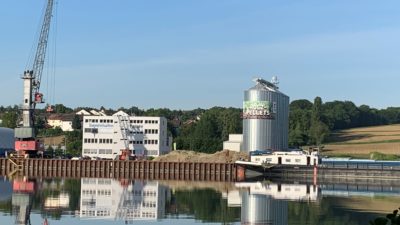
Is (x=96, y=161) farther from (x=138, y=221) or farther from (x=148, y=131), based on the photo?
(x=138, y=221)

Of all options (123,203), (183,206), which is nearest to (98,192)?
(123,203)

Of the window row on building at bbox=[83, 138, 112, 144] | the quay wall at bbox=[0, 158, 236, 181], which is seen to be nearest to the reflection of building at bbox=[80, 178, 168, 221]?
the quay wall at bbox=[0, 158, 236, 181]

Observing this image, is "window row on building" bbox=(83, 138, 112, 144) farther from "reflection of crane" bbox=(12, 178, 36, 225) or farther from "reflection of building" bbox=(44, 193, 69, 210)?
"reflection of building" bbox=(44, 193, 69, 210)

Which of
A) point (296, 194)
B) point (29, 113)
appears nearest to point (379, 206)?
point (296, 194)

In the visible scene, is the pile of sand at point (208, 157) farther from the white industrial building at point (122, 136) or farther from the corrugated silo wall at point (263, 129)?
the white industrial building at point (122, 136)

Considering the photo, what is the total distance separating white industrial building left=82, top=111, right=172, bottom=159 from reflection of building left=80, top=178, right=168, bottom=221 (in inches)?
2136

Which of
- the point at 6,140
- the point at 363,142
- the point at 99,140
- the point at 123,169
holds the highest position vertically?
the point at 363,142

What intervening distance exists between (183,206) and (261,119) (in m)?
61.5

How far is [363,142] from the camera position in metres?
157

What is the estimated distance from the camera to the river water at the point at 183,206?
4369cm

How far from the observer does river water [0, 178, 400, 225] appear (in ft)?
143

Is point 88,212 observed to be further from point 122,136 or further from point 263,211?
point 122,136

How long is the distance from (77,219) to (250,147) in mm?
73467

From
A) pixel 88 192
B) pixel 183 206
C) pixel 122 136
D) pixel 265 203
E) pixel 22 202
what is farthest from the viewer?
pixel 122 136
